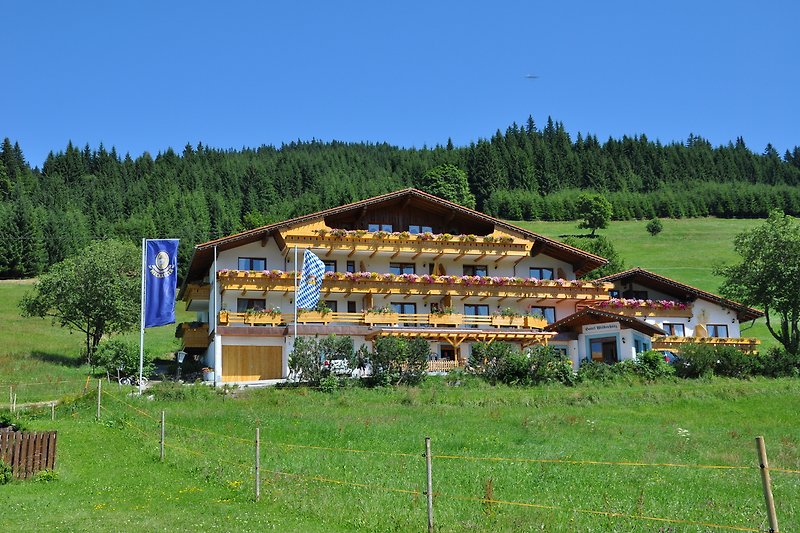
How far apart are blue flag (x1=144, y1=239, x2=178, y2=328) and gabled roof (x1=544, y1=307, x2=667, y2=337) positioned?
2622cm

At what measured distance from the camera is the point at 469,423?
30328 mm

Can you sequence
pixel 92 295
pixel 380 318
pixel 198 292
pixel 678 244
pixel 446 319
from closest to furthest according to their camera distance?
pixel 380 318 < pixel 446 319 < pixel 198 292 < pixel 92 295 < pixel 678 244

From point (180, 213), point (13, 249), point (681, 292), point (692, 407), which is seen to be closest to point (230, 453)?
point (692, 407)

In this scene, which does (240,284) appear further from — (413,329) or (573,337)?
(573,337)

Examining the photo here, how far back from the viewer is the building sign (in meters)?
51.0

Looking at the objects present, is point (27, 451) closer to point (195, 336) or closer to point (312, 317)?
point (312, 317)

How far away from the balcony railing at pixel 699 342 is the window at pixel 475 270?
12.0m

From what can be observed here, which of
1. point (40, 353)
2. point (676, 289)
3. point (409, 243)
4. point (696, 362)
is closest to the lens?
point (696, 362)

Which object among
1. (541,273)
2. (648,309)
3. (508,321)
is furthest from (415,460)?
(648,309)

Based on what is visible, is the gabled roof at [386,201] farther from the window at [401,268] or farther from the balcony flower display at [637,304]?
the window at [401,268]

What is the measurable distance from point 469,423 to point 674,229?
124057 millimetres

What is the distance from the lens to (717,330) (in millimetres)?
59625

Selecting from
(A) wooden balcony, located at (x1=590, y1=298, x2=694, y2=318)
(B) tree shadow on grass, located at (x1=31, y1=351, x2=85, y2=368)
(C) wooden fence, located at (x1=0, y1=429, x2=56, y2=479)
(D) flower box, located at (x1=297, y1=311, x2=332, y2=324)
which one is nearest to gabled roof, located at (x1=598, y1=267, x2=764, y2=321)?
(A) wooden balcony, located at (x1=590, y1=298, x2=694, y2=318)

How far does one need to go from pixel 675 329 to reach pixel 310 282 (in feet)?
91.7
